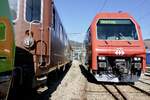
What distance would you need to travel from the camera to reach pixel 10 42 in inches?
201

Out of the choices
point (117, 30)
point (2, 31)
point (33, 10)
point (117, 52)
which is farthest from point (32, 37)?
point (117, 30)

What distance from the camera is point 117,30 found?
1487 cm

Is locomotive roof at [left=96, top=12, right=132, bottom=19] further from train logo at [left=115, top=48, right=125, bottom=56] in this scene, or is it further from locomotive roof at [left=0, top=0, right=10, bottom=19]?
locomotive roof at [left=0, top=0, right=10, bottom=19]

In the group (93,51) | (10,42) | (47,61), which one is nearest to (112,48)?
(93,51)

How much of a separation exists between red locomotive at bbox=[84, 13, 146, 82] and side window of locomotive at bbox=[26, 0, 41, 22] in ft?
18.3

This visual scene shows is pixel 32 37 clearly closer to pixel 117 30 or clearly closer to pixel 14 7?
pixel 14 7

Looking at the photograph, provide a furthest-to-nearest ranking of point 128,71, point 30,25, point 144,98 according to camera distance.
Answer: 1. point 128,71
2. point 144,98
3. point 30,25

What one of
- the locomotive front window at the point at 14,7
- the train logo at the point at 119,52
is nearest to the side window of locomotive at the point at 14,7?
the locomotive front window at the point at 14,7

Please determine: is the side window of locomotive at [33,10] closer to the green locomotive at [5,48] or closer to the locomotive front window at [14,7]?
the locomotive front window at [14,7]

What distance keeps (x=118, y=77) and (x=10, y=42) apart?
9.56 meters

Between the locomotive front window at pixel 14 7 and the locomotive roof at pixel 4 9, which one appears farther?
the locomotive front window at pixel 14 7

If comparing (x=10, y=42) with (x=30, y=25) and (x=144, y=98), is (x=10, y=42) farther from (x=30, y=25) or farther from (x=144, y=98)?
(x=144, y=98)

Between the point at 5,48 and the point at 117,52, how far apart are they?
9546 millimetres

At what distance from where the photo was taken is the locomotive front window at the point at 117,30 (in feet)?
48.5
